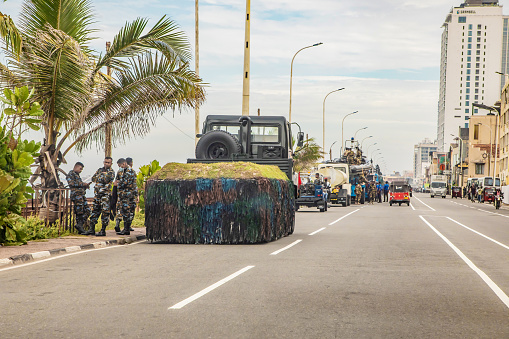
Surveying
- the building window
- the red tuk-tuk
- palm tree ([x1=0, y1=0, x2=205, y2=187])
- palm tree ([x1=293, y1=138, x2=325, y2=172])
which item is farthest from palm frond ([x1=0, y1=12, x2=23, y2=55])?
the building window

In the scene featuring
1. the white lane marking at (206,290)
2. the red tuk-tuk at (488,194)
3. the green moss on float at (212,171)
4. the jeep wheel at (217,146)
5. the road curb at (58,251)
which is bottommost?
the road curb at (58,251)

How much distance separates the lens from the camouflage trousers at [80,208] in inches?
612

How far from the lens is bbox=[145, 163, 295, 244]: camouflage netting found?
14453 mm

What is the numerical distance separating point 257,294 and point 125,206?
27.2ft

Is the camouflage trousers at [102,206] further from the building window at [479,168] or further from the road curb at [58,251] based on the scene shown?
the building window at [479,168]

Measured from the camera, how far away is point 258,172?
14648 mm

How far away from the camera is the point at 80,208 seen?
15688 millimetres

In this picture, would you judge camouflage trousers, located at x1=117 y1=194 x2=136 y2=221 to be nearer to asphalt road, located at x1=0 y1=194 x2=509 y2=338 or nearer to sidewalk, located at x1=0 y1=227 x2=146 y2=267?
sidewalk, located at x1=0 y1=227 x2=146 y2=267

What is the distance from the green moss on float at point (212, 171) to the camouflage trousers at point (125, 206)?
3.79 ft

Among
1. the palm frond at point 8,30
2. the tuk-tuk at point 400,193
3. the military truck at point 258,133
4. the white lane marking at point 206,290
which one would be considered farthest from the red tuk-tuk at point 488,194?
the white lane marking at point 206,290

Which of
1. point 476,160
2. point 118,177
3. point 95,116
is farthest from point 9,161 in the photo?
point 476,160

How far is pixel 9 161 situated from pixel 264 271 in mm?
5995

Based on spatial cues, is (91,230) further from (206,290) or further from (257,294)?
(257,294)

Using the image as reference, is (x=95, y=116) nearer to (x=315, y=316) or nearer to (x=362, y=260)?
(x=362, y=260)
